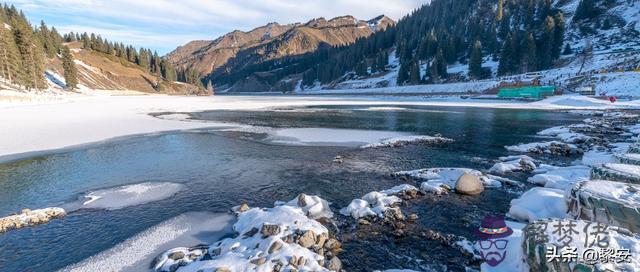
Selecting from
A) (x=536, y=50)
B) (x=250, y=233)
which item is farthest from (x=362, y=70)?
(x=250, y=233)

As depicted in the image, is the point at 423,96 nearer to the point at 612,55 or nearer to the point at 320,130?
the point at 612,55

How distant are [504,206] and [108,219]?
1713cm

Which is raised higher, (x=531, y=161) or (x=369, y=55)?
(x=369, y=55)

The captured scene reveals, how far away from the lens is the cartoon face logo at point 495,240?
9.26 meters

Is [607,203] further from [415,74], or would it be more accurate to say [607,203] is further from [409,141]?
[415,74]

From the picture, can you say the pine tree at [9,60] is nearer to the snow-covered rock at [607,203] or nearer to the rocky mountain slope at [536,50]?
the snow-covered rock at [607,203]

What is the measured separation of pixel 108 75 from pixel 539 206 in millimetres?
166306

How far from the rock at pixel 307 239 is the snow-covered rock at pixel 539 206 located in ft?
27.8

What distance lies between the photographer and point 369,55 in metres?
198

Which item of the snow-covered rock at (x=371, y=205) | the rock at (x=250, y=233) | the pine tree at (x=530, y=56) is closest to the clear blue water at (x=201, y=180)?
the snow-covered rock at (x=371, y=205)

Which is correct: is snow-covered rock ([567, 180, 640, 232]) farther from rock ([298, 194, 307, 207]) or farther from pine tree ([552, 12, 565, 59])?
pine tree ([552, 12, 565, 59])

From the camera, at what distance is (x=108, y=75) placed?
139375 millimetres

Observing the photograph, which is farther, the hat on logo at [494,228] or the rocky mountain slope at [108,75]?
the rocky mountain slope at [108,75]

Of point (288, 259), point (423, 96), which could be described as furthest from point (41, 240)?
point (423, 96)
